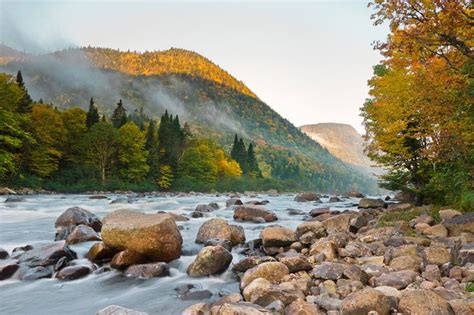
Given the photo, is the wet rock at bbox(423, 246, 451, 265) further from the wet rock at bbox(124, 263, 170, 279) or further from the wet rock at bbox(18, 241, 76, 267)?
the wet rock at bbox(18, 241, 76, 267)

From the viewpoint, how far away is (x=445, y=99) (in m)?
11.8

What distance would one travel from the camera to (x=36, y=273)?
30.3ft

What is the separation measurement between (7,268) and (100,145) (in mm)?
48669

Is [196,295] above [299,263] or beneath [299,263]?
beneath

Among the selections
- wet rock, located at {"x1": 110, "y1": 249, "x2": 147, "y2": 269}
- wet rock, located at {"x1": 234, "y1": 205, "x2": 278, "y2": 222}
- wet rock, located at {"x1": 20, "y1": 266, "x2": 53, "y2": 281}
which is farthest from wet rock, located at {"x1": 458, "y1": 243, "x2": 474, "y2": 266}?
wet rock, located at {"x1": 234, "y1": 205, "x2": 278, "y2": 222}

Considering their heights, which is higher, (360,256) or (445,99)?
(445,99)

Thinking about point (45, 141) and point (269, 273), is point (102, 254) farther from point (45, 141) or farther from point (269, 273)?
point (45, 141)

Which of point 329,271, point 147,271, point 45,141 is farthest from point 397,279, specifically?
point 45,141

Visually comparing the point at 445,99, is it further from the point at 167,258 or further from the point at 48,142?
the point at 48,142

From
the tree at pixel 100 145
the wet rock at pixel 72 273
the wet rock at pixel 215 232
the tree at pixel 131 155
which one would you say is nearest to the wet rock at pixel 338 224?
the wet rock at pixel 215 232

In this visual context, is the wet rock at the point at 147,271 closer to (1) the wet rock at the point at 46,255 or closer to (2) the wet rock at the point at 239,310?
(1) the wet rock at the point at 46,255

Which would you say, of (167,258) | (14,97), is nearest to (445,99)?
(167,258)

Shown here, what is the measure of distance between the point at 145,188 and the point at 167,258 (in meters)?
49.5

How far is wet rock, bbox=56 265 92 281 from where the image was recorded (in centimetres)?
927
